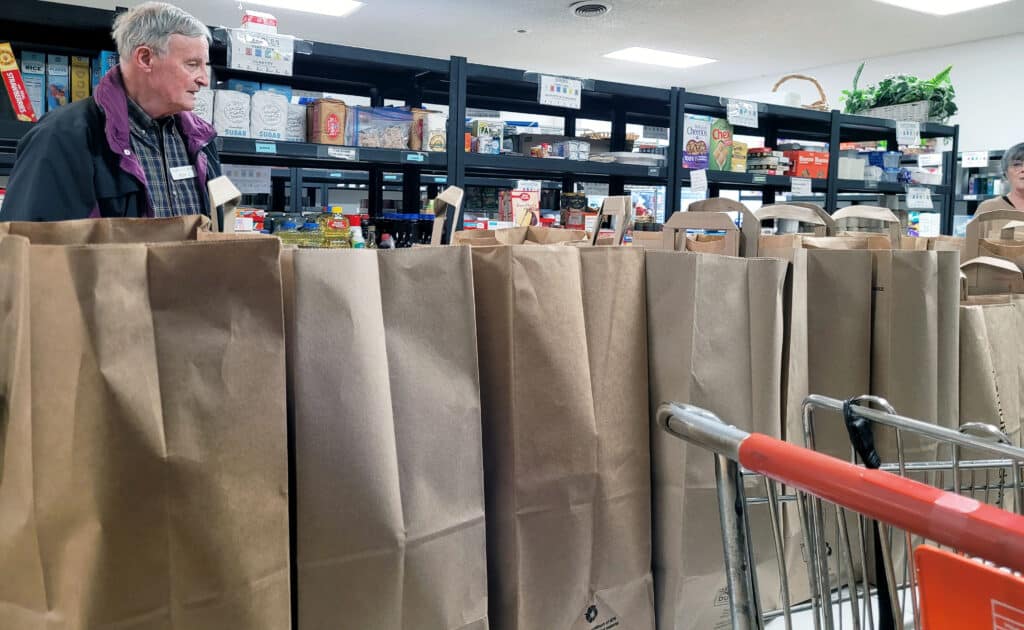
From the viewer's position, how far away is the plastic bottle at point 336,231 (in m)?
2.58

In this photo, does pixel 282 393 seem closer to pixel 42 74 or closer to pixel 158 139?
pixel 158 139

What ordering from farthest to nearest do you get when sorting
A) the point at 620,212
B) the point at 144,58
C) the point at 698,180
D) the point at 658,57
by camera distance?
the point at 658,57 < the point at 698,180 < the point at 144,58 < the point at 620,212

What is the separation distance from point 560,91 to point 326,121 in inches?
37.7

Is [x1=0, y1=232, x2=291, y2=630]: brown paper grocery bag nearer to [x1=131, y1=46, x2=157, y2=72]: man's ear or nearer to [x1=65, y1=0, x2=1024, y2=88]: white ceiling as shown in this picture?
[x1=131, y1=46, x2=157, y2=72]: man's ear

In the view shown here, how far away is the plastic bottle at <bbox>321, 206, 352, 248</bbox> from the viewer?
2.58 m

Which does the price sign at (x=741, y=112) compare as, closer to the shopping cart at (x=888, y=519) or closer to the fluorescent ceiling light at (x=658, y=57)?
the shopping cart at (x=888, y=519)

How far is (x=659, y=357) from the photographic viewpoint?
1089 millimetres

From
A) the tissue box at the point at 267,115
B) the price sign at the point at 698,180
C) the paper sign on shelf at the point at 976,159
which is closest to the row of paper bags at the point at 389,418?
the tissue box at the point at 267,115

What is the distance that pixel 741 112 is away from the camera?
12.6ft

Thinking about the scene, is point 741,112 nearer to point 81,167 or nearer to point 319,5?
point 81,167

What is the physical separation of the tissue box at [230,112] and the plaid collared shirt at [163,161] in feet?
1.40

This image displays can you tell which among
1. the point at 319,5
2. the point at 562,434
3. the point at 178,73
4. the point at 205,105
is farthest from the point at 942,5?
the point at 562,434

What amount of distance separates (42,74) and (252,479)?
2.24 meters

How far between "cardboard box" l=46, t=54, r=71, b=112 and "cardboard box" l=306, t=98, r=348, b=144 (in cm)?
76
